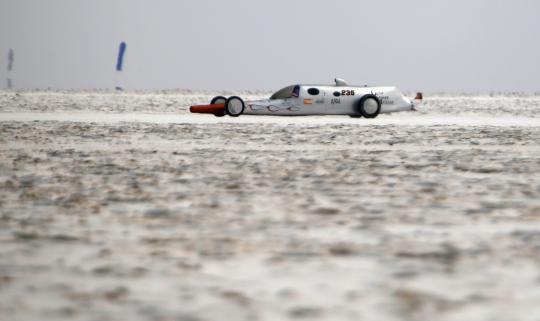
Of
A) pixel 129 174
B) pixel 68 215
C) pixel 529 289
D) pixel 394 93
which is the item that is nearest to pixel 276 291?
pixel 529 289

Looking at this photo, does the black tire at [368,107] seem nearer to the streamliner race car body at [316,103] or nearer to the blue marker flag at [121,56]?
the streamliner race car body at [316,103]

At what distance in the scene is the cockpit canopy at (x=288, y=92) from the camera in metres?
24.6

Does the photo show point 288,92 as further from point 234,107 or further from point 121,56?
point 121,56

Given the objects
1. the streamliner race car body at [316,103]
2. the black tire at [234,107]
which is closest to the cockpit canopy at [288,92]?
the streamliner race car body at [316,103]

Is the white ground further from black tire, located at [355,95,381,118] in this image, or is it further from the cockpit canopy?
black tire, located at [355,95,381,118]

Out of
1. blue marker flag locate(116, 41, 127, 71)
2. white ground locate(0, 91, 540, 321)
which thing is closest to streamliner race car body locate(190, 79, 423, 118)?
white ground locate(0, 91, 540, 321)

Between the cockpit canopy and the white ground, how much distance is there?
11986mm

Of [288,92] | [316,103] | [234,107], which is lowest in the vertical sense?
[234,107]

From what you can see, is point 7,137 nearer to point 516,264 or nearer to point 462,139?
point 462,139

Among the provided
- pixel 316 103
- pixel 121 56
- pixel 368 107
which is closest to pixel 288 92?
pixel 316 103

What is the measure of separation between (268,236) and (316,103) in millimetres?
19001

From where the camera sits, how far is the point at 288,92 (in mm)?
24672

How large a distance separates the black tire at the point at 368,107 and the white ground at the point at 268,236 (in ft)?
40.2

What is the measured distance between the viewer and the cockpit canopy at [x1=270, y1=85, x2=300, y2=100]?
80.6 feet
